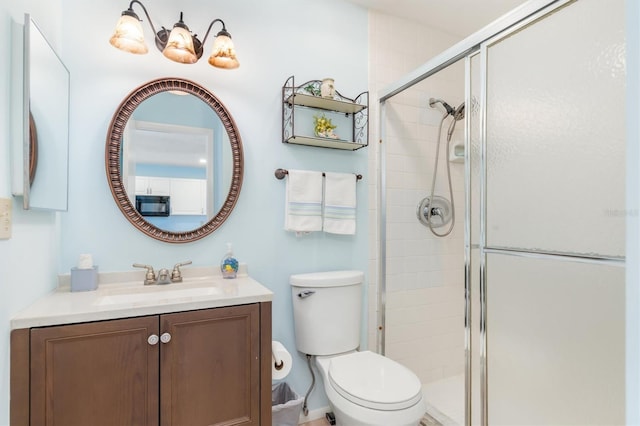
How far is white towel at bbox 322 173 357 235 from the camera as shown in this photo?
77.5 inches

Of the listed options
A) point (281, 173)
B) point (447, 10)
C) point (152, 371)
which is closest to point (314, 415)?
point (152, 371)

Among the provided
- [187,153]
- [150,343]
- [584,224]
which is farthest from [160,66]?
[584,224]

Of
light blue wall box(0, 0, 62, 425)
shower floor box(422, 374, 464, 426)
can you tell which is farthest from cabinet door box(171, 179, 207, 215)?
shower floor box(422, 374, 464, 426)

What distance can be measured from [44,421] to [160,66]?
1.51 metres

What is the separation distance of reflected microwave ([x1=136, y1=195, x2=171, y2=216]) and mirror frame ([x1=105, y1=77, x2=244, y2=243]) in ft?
0.10

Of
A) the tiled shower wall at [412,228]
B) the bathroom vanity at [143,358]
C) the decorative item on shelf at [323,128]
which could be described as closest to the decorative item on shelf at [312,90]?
the decorative item on shelf at [323,128]

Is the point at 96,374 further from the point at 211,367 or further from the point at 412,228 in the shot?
the point at 412,228

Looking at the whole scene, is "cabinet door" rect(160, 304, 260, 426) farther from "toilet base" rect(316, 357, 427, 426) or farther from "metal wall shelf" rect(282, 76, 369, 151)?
"metal wall shelf" rect(282, 76, 369, 151)

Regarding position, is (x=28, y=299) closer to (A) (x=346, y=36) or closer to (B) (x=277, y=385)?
(B) (x=277, y=385)

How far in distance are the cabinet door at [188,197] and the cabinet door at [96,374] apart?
0.64 m

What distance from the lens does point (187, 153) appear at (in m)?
1.71

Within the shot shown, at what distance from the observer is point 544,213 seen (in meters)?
1.26

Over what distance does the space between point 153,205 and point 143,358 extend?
74 centimetres

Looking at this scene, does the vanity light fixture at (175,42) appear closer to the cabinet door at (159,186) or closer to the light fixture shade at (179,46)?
the light fixture shade at (179,46)
